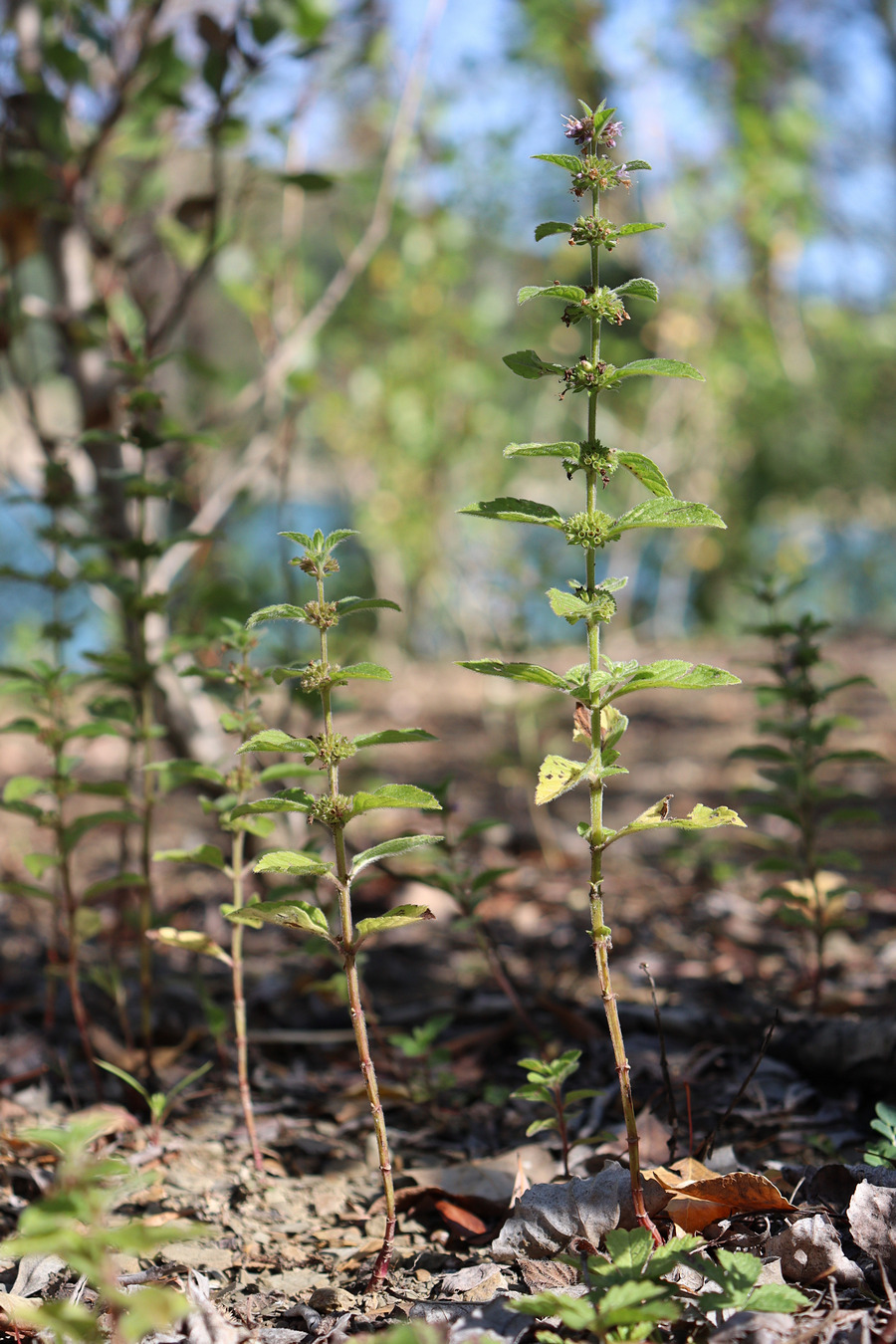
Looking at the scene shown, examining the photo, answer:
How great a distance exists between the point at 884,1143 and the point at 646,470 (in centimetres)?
104

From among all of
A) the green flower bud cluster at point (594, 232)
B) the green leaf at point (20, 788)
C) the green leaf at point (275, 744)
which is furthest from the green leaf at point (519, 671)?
the green leaf at point (20, 788)

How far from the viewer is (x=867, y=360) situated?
9578 mm

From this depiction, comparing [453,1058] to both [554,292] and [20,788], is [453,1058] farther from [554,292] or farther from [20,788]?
[554,292]

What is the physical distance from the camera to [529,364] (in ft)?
4.00

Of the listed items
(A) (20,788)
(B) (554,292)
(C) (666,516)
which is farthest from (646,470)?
(A) (20,788)

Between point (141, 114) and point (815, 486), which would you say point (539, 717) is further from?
point (815, 486)

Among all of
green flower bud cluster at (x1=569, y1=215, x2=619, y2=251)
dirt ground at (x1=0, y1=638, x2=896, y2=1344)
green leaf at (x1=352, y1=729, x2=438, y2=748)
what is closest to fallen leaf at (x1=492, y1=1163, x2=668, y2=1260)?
dirt ground at (x1=0, y1=638, x2=896, y2=1344)

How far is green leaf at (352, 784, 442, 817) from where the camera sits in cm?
120

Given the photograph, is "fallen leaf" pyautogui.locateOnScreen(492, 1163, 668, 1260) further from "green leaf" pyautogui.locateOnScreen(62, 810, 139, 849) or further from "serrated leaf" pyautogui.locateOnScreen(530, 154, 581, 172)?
"serrated leaf" pyautogui.locateOnScreen(530, 154, 581, 172)

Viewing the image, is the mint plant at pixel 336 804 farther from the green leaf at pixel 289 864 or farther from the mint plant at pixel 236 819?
the mint plant at pixel 236 819

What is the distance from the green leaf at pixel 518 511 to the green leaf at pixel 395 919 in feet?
1.58

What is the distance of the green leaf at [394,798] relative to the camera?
1.20 meters

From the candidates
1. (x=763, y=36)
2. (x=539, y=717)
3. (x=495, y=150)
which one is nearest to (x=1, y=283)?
(x=539, y=717)

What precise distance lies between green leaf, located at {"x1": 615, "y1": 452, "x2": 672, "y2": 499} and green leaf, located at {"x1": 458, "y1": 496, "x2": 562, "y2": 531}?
11cm
